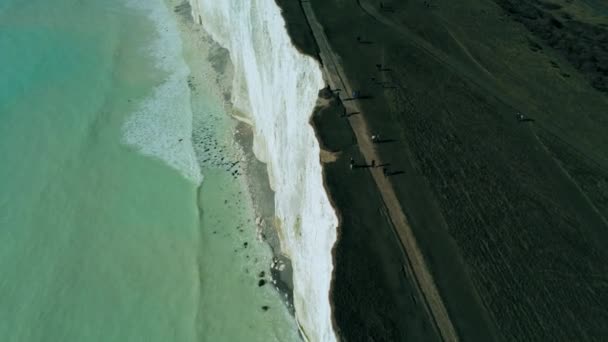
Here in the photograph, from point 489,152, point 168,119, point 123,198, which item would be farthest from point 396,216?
point 168,119

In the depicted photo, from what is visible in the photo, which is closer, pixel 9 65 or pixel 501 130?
pixel 501 130

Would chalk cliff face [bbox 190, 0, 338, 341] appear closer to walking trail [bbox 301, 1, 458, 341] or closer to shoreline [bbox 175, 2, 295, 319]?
shoreline [bbox 175, 2, 295, 319]

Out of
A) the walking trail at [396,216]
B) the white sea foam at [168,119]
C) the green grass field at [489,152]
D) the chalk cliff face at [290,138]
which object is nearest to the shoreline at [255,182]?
the chalk cliff face at [290,138]

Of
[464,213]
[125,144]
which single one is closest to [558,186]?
[464,213]

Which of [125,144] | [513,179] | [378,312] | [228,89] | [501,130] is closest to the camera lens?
[378,312]

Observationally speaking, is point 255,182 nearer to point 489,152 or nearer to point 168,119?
point 168,119

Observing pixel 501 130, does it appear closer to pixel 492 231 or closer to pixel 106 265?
pixel 492 231

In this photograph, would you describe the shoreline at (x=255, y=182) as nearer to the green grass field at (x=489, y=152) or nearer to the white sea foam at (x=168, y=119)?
the white sea foam at (x=168, y=119)
